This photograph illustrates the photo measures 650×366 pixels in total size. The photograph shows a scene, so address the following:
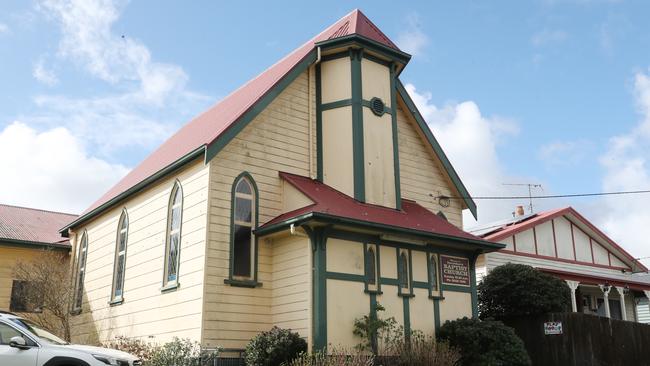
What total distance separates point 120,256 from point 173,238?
4.16m

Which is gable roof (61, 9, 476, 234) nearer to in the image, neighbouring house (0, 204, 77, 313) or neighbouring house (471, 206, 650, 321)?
neighbouring house (0, 204, 77, 313)

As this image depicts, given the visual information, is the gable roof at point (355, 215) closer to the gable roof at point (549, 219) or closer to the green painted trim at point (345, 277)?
the green painted trim at point (345, 277)

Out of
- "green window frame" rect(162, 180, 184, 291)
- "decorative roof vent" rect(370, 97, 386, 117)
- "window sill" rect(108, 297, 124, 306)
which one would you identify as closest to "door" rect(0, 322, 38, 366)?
"green window frame" rect(162, 180, 184, 291)

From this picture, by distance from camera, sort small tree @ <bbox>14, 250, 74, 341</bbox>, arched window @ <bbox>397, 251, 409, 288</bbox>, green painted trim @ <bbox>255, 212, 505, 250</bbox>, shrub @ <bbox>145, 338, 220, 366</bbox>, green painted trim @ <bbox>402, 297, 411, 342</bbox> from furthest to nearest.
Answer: small tree @ <bbox>14, 250, 74, 341</bbox> < arched window @ <bbox>397, 251, 409, 288</bbox> < green painted trim @ <bbox>402, 297, 411, 342</bbox> < green painted trim @ <bbox>255, 212, 505, 250</bbox> < shrub @ <bbox>145, 338, 220, 366</bbox>

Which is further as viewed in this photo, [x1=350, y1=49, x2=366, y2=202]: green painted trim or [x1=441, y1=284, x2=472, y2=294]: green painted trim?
[x1=350, y1=49, x2=366, y2=202]: green painted trim

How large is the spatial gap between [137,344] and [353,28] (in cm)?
1107

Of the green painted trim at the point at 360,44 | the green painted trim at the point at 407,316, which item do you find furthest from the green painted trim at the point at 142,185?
the green painted trim at the point at 407,316

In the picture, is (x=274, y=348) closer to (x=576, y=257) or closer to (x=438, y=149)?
(x=438, y=149)

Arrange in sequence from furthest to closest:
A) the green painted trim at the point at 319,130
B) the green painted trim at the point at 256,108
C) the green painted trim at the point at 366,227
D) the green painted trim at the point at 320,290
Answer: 1. the green painted trim at the point at 319,130
2. the green painted trim at the point at 256,108
3. the green painted trim at the point at 366,227
4. the green painted trim at the point at 320,290

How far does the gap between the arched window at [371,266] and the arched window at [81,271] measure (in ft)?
39.8

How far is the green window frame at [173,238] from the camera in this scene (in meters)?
18.0

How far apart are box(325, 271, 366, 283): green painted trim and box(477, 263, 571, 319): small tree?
6.58 metres

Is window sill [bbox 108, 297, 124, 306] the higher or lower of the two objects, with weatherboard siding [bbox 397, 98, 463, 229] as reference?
lower

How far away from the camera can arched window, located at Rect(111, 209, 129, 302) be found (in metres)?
21.3
